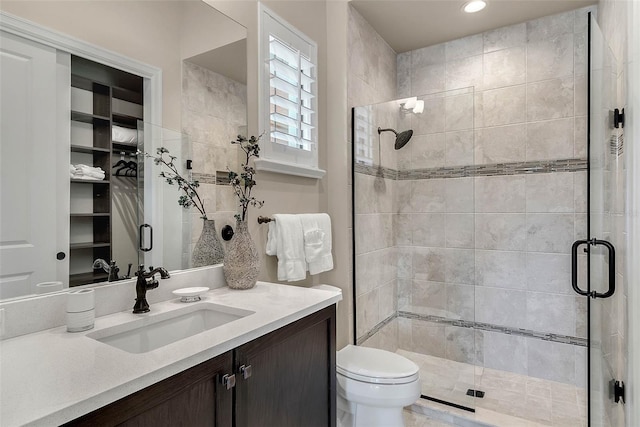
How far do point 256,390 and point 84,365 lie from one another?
1.56ft

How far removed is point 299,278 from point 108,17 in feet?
4.53

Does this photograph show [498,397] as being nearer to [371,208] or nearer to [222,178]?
[371,208]

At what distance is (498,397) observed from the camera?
7.42 ft

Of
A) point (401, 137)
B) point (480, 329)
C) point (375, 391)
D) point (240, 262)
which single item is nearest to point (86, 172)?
point (240, 262)

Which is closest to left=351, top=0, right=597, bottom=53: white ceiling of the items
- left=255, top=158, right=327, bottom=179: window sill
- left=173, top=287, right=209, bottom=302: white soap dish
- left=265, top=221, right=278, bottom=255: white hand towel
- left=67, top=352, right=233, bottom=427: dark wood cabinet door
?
left=255, top=158, right=327, bottom=179: window sill

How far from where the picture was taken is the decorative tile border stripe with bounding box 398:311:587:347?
2.40 meters

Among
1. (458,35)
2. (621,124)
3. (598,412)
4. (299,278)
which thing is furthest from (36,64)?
(458,35)

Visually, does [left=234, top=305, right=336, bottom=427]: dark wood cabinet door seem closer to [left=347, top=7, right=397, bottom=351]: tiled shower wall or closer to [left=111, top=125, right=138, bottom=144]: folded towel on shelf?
[left=111, top=125, right=138, bottom=144]: folded towel on shelf

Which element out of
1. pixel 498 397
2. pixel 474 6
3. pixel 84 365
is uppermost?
pixel 474 6

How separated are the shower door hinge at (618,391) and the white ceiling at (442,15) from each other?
223cm

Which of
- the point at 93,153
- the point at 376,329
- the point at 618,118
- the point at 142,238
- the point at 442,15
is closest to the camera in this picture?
the point at 93,153

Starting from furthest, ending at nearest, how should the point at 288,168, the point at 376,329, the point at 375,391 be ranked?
the point at 376,329 → the point at 288,168 → the point at 375,391

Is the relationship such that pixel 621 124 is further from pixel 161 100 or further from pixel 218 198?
pixel 161 100

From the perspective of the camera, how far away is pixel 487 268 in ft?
8.73
